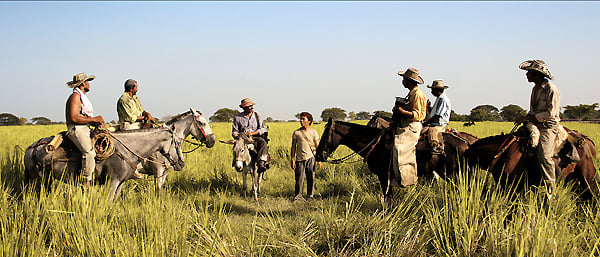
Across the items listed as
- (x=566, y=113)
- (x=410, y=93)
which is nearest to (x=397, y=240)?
(x=410, y=93)

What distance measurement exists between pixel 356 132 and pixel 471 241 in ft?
10.9

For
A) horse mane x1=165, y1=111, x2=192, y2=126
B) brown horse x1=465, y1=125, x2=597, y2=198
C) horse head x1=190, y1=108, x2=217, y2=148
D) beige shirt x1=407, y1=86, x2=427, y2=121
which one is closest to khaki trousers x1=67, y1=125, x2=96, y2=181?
horse mane x1=165, y1=111, x2=192, y2=126

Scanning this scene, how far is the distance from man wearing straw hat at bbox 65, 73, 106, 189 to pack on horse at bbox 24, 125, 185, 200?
0.57ft

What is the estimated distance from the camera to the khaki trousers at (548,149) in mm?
4684

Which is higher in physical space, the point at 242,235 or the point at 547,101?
the point at 547,101

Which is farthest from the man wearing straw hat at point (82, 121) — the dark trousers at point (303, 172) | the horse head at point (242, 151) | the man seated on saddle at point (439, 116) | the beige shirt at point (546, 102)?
the beige shirt at point (546, 102)

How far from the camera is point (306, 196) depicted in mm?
7387

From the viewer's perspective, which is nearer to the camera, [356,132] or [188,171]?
[356,132]

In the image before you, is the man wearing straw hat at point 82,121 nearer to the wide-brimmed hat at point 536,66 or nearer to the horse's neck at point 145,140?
the horse's neck at point 145,140

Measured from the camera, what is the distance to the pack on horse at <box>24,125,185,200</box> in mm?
4930

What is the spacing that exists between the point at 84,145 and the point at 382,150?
480 cm

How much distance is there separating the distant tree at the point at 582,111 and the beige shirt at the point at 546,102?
77.6 metres

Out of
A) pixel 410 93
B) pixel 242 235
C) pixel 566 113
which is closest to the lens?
pixel 242 235

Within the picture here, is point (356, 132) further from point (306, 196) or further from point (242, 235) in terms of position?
point (242, 235)
